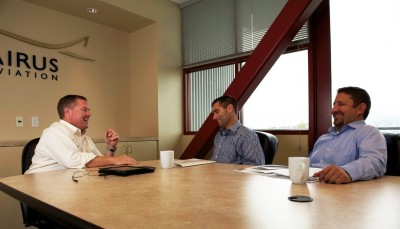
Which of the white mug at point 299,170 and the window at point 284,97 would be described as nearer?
the white mug at point 299,170

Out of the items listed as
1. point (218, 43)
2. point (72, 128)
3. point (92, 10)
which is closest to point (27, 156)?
point (72, 128)

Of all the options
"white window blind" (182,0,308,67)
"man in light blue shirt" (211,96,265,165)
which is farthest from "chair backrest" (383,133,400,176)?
"white window blind" (182,0,308,67)

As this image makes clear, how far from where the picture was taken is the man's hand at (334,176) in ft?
3.77

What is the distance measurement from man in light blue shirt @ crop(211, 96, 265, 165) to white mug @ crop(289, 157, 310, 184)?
1.14m

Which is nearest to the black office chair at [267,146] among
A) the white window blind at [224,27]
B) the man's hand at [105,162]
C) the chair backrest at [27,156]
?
the man's hand at [105,162]

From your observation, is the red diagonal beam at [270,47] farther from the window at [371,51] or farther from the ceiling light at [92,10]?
the ceiling light at [92,10]

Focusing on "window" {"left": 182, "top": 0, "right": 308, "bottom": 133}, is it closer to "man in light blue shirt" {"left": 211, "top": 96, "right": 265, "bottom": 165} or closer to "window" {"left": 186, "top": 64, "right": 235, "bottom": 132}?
"window" {"left": 186, "top": 64, "right": 235, "bottom": 132}

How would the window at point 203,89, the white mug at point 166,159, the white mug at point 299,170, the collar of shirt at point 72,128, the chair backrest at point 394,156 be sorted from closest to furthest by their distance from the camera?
1. the white mug at point 299,170
2. the chair backrest at point 394,156
3. the white mug at point 166,159
4. the collar of shirt at point 72,128
5. the window at point 203,89

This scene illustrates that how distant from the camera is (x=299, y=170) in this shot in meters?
1.13

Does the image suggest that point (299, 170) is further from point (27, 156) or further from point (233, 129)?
point (27, 156)

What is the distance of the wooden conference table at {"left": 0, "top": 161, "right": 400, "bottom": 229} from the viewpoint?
0.70 meters

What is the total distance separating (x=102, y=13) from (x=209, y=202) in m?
3.51

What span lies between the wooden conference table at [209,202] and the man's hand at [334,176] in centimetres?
4

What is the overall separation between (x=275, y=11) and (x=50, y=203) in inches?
126
